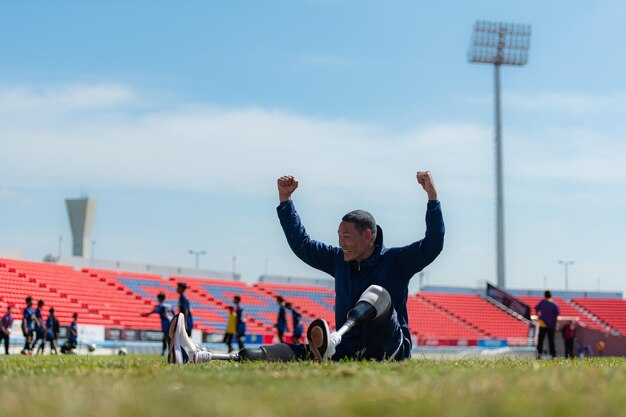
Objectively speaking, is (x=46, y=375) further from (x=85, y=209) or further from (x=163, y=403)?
(x=85, y=209)

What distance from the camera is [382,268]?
7.83 metres

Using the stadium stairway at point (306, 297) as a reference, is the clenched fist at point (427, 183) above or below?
above

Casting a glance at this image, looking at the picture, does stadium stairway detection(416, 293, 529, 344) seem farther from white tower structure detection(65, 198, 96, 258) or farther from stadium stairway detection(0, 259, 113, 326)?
stadium stairway detection(0, 259, 113, 326)

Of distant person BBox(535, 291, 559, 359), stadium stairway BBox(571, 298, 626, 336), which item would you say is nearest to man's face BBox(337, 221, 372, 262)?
distant person BBox(535, 291, 559, 359)

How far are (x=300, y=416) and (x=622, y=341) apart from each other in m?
39.9

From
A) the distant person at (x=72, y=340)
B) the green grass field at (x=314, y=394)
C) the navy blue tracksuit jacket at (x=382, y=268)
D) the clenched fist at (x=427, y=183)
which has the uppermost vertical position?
the clenched fist at (x=427, y=183)

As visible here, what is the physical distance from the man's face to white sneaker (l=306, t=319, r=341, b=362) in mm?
933

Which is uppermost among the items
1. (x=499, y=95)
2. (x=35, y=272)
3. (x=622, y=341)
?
(x=499, y=95)

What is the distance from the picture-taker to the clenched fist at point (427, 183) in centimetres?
775

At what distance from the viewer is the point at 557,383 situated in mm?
4441

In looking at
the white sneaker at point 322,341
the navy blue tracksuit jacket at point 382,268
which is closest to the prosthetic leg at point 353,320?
the white sneaker at point 322,341

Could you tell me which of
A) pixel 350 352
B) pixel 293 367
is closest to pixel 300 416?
pixel 293 367

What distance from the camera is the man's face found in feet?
25.5

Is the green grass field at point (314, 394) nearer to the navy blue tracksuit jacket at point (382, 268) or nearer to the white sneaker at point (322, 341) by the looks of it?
the white sneaker at point (322, 341)
